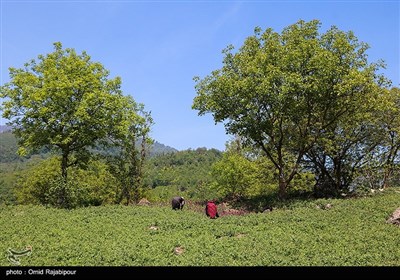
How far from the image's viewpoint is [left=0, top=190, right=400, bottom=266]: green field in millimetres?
12727

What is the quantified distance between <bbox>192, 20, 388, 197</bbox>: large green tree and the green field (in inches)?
303

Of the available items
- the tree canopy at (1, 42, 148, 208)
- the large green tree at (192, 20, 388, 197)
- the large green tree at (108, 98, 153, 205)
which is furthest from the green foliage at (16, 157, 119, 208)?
the large green tree at (192, 20, 388, 197)

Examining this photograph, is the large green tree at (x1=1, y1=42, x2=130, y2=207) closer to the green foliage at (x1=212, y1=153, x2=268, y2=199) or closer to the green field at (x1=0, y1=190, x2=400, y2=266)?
the green field at (x1=0, y1=190, x2=400, y2=266)

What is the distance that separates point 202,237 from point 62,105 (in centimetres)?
1704

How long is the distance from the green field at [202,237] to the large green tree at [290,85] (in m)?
7.69

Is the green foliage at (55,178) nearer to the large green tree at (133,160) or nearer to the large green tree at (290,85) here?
the large green tree at (133,160)

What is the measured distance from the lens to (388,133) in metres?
35.0

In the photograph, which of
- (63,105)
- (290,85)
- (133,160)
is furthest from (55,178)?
(290,85)

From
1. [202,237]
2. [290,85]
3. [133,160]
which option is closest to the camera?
[202,237]

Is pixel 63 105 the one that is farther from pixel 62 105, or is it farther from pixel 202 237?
pixel 202 237

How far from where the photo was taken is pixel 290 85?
86.9 ft

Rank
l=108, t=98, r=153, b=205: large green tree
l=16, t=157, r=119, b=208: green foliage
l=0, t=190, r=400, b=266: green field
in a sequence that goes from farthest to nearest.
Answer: l=16, t=157, r=119, b=208: green foliage < l=108, t=98, r=153, b=205: large green tree < l=0, t=190, r=400, b=266: green field
